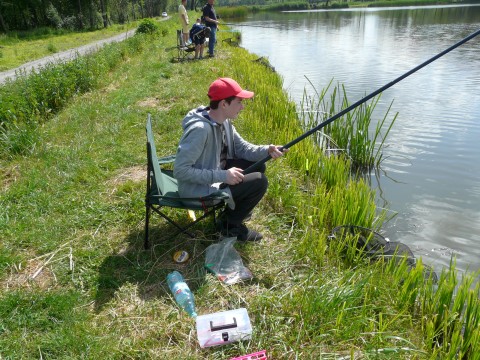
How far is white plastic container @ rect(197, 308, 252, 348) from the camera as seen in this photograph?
225cm

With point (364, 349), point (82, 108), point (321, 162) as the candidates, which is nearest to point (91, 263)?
point (364, 349)

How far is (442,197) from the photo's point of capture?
5293 millimetres

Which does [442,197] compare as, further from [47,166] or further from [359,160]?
[47,166]

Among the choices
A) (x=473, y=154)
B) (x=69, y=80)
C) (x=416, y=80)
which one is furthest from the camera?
(x=416, y=80)

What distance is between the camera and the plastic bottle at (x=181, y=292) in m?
2.55

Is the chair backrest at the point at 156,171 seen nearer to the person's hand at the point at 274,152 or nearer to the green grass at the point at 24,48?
the person's hand at the point at 274,152

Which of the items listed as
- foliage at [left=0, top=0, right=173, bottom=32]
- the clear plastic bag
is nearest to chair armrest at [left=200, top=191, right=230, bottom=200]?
the clear plastic bag

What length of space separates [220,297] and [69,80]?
7.06 m

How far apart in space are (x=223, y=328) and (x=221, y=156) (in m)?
1.53

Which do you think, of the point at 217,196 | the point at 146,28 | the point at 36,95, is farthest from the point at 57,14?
the point at 217,196

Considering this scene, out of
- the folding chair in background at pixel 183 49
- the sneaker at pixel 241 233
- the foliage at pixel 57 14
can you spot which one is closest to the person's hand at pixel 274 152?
the sneaker at pixel 241 233

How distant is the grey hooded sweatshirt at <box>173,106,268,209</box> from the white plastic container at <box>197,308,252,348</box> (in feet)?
2.84

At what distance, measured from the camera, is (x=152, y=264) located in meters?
3.04

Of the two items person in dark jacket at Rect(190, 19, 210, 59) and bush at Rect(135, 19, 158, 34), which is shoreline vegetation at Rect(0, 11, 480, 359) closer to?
person in dark jacket at Rect(190, 19, 210, 59)
